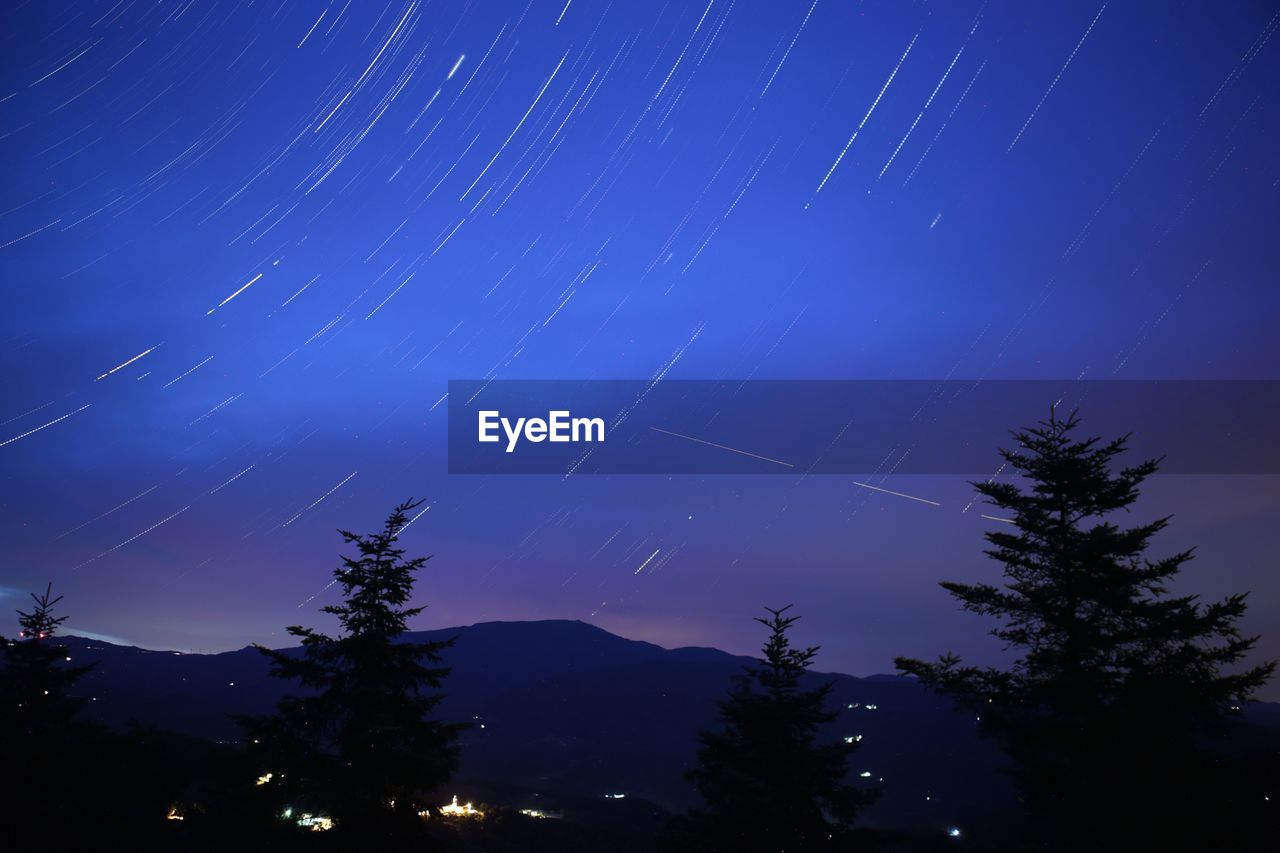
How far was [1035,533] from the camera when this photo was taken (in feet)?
50.6

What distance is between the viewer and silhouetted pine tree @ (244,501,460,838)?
1298 cm

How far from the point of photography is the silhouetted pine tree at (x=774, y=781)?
53.9 ft

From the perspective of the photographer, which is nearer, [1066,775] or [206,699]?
[1066,775]

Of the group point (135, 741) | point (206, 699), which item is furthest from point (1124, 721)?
point (206, 699)

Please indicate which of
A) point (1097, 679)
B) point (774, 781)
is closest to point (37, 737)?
point (774, 781)

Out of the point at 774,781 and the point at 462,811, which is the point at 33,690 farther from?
the point at 462,811

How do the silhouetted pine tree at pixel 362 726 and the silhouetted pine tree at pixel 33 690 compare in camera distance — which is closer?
the silhouetted pine tree at pixel 362 726

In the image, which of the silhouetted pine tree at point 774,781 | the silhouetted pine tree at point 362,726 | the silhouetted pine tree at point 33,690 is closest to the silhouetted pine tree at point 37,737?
the silhouetted pine tree at point 33,690

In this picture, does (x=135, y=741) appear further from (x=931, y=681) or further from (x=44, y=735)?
(x=931, y=681)

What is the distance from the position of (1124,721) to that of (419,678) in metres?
14.9

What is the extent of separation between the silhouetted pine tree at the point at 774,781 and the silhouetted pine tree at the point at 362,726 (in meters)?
7.30

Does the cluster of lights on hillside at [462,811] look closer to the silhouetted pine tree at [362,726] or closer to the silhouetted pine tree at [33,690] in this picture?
the silhouetted pine tree at [33,690]

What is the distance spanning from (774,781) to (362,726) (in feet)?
33.9

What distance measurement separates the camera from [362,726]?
13.4 meters
